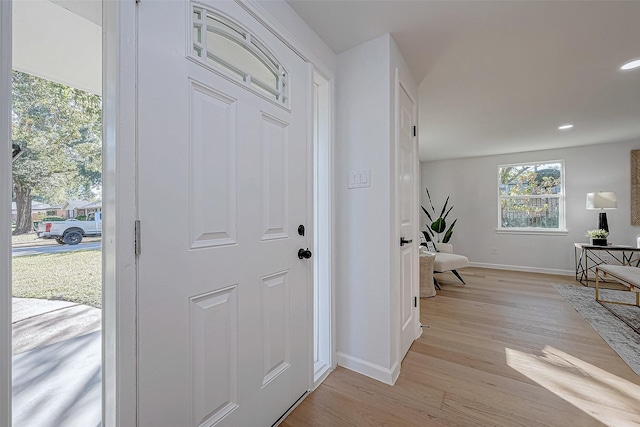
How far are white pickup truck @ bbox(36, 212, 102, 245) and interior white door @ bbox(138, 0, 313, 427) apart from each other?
0.55 metres

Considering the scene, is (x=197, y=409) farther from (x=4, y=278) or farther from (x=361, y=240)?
(x=361, y=240)

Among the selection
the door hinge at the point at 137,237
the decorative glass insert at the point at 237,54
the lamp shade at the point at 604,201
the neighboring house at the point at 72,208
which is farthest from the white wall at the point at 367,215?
the lamp shade at the point at 604,201

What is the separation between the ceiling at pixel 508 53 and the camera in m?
1.49

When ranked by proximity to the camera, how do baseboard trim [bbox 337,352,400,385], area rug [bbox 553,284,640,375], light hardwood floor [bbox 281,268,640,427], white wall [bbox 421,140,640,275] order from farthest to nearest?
white wall [bbox 421,140,640,275] → area rug [bbox 553,284,640,375] → baseboard trim [bbox 337,352,400,385] → light hardwood floor [bbox 281,268,640,427]

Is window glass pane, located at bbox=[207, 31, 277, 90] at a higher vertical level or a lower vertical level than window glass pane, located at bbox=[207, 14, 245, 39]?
lower

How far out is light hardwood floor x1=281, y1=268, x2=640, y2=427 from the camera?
1382 millimetres

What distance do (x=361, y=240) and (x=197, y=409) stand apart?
1206mm

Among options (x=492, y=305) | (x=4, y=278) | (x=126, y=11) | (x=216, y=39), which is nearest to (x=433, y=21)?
(x=216, y=39)

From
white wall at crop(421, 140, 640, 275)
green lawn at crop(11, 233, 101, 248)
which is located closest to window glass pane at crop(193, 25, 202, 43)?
green lawn at crop(11, 233, 101, 248)

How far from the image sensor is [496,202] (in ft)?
16.6

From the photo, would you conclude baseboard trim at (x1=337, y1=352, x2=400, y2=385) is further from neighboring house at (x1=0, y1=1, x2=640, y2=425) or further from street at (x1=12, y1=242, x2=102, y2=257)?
street at (x1=12, y1=242, x2=102, y2=257)

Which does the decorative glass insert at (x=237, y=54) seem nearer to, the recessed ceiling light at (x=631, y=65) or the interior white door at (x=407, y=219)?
the interior white door at (x=407, y=219)

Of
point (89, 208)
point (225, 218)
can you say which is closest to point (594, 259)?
point (225, 218)

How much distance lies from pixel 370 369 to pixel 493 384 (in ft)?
2.47
